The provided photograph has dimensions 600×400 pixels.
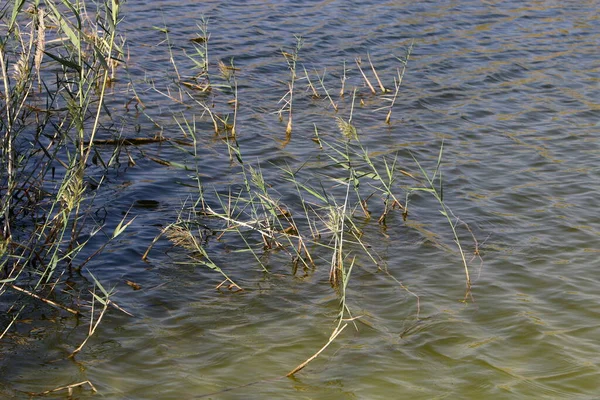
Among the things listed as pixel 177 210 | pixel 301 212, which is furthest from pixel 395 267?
pixel 177 210

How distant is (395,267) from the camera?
5.96 m

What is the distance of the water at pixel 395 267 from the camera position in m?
4.66

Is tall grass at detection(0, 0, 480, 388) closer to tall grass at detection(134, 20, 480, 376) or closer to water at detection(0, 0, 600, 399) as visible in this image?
tall grass at detection(134, 20, 480, 376)

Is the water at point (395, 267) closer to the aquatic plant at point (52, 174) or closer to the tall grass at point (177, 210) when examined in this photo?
the tall grass at point (177, 210)

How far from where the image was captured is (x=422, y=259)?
6062mm

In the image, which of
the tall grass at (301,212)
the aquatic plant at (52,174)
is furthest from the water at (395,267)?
the aquatic plant at (52,174)

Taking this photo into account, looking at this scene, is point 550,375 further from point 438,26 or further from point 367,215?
point 438,26

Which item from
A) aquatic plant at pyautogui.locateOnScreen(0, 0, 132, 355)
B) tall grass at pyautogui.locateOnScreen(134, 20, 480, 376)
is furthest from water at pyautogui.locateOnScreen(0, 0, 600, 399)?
aquatic plant at pyautogui.locateOnScreen(0, 0, 132, 355)

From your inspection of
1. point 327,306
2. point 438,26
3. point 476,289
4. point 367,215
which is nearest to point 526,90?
point 438,26

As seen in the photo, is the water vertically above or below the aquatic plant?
below

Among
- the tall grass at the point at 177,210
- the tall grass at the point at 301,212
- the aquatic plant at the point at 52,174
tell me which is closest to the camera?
the aquatic plant at the point at 52,174

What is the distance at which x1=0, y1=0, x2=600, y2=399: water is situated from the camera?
15.3 feet

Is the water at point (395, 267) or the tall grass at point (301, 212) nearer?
the water at point (395, 267)

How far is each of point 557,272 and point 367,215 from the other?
1505 mm
